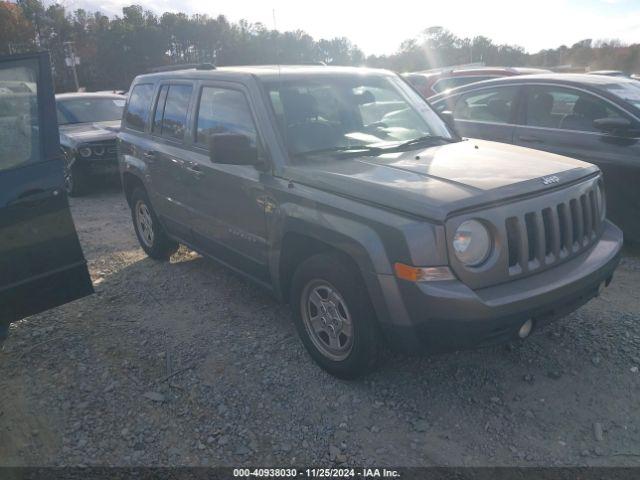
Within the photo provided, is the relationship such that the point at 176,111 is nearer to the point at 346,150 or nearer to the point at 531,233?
the point at 346,150

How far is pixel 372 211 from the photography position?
2914 mm

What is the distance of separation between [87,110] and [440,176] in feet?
30.3

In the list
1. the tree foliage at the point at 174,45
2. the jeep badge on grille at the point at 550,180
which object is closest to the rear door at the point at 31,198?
the jeep badge on grille at the point at 550,180

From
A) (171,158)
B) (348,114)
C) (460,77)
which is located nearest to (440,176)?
(348,114)

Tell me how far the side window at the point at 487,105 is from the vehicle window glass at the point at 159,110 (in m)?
3.66

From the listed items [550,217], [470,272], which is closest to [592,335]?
[550,217]

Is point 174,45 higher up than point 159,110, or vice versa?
point 174,45

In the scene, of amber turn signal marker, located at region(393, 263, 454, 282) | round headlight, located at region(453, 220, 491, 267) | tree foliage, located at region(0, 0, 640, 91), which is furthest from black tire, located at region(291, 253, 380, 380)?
tree foliage, located at region(0, 0, 640, 91)

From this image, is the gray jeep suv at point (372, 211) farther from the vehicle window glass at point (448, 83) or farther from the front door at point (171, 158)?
the vehicle window glass at point (448, 83)

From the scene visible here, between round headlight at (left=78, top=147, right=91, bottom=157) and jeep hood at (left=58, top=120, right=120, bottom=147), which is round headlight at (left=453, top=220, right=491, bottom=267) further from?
round headlight at (left=78, top=147, right=91, bottom=157)

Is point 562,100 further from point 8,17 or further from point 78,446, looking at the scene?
point 8,17

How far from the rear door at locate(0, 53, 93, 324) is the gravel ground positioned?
66 centimetres

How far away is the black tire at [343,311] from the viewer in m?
3.05

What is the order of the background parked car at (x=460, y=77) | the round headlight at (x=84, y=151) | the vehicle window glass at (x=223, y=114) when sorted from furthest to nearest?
the background parked car at (x=460, y=77) < the round headlight at (x=84, y=151) < the vehicle window glass at (x=223, y=114)
